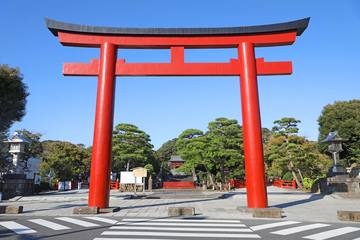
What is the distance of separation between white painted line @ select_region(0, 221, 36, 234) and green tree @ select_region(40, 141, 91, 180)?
94.3 ft

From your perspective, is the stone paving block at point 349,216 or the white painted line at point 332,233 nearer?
the white painted line at point 332,233

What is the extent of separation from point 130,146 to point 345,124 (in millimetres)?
25046

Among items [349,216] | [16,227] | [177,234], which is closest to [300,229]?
[349,216]

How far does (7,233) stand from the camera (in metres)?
7.09

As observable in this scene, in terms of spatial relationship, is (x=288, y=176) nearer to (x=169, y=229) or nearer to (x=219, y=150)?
(x=219, y=150)

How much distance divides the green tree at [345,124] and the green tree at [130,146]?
2184 centimetres

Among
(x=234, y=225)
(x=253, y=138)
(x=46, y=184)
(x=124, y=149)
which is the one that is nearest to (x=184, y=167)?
(x=124, y=149)

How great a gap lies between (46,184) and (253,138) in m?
25.0

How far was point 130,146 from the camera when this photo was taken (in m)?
37.0

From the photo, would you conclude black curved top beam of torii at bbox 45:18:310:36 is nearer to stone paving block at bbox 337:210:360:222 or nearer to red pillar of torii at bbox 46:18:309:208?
red pillar of torii at bbox 46:18:309:208

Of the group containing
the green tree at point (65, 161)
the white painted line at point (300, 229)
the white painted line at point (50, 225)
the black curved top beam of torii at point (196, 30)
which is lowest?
the white painted line at point (300, 229)

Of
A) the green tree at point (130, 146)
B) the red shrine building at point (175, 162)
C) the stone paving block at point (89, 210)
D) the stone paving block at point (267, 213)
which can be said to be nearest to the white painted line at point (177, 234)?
the stone paving block at point (267, 213)

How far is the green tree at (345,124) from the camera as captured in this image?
31.4 meters

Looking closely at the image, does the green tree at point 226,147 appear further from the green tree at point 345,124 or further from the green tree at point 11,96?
the green tree at point 11,96
